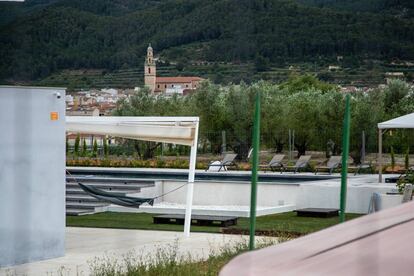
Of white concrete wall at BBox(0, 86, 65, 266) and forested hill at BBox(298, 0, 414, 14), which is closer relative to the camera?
forested hill at BBox(298, 0, 414, 14)

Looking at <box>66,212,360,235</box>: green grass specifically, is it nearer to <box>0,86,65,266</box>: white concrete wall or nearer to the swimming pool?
<box>0,86,65,266</box>: white concrete wall

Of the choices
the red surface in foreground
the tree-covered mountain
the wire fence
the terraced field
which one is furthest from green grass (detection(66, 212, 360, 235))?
the red surface in foreground

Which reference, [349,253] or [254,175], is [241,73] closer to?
[349,253]

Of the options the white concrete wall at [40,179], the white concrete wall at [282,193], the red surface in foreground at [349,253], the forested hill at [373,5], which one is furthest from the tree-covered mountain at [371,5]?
the white concrete wall at [282,193]

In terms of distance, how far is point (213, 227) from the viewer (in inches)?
343

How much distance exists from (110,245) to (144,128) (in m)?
1.23

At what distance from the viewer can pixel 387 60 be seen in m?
1.60

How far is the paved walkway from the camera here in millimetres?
5758

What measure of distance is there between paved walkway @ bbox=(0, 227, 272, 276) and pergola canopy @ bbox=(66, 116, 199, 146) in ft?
3.27

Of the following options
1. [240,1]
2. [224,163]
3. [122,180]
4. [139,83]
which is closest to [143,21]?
[240,1]

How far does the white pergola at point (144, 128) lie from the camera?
7551 millimetres

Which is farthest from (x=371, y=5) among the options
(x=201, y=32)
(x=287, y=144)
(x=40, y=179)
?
(x=287, y=144)

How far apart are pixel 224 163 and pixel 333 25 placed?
508 inches

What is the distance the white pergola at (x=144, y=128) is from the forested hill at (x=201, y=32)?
5.11 m
